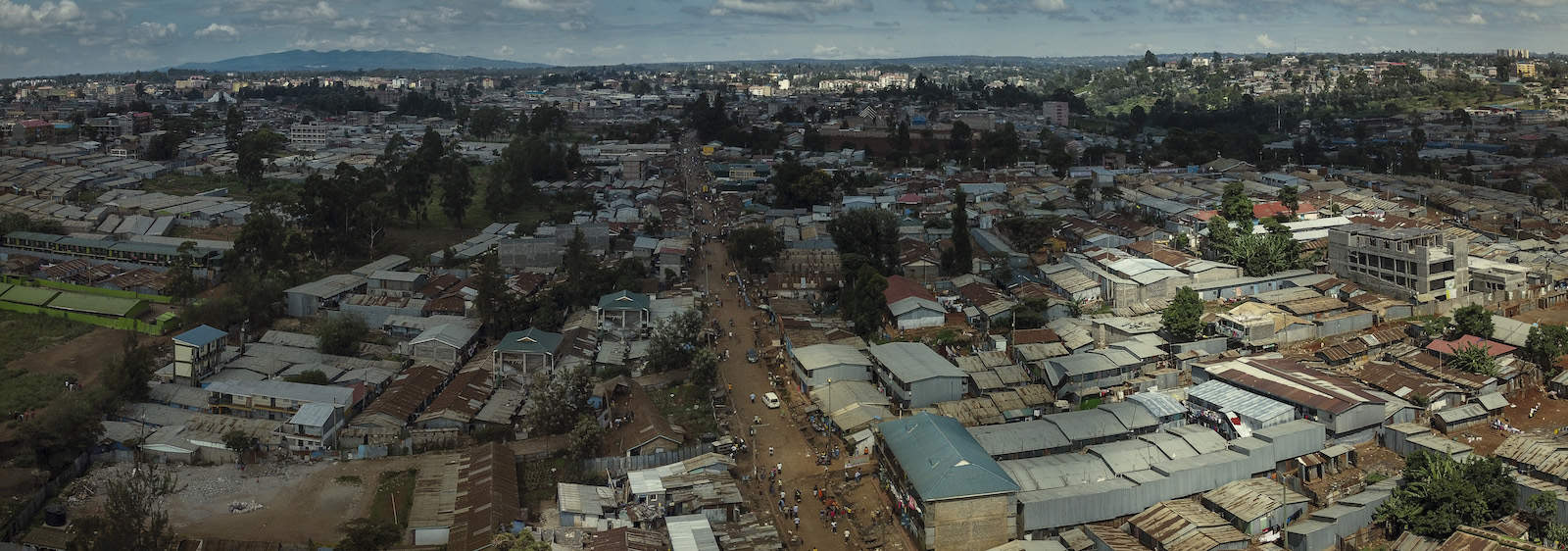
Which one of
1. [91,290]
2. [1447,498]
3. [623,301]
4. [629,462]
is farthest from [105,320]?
[1447,498]

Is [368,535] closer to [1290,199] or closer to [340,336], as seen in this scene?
[340,336]

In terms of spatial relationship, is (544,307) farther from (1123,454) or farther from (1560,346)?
(1560,346)

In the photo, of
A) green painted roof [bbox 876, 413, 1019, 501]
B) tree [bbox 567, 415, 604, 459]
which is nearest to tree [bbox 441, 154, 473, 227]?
tree [bbox 567, 415, 604, 459]

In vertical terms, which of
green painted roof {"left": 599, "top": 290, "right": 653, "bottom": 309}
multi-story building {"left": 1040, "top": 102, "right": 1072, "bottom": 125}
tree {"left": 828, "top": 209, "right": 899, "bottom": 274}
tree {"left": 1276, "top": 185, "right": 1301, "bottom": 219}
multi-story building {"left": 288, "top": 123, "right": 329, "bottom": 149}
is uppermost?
multi-story building {"left": 1040, "top": 102, "right": 1072, "bottom": 125}

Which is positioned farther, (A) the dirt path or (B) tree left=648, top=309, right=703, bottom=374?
(B) tree left=648, top=309, right=703, bottom=374

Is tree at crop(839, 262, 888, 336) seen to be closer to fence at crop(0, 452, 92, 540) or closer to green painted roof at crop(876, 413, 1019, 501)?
green painted roof at crop(876, 413, 1019, 501)

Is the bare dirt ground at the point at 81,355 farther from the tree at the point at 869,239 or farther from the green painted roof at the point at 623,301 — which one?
the tree at the point at 869,239

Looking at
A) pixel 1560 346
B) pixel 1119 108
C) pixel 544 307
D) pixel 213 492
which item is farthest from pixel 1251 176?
pixel 1119 108
